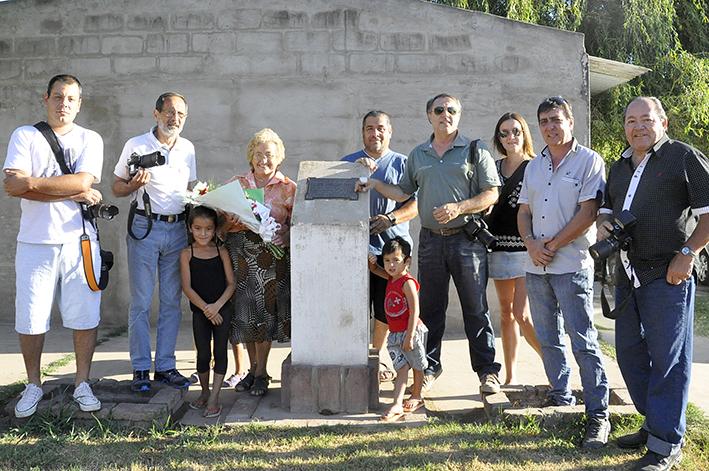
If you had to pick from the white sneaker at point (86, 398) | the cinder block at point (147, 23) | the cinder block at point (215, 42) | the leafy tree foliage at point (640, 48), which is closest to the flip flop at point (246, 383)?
the white sneaker at point (86, 398)

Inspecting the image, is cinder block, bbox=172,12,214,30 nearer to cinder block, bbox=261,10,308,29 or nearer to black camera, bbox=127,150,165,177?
cinder block, bbox=261,10,308,29

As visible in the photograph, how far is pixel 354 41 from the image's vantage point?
648 cm

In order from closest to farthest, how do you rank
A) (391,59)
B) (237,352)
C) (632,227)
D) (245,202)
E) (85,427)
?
(632,227), (85,427), (245,202), (237,352), (391,59)

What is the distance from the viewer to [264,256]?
14.0ft

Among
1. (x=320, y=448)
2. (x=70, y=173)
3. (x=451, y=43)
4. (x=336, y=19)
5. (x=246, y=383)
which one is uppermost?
(x=336, y=19)

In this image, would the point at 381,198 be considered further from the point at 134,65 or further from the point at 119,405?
the point at 134,65

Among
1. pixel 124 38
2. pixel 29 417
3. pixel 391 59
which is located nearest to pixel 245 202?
pixel 29 417

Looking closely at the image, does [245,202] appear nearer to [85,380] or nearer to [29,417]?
[85,380]

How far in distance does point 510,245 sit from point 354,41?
10.4 feet

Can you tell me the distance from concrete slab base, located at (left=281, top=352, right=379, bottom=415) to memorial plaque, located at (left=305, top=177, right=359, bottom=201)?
1.09 m

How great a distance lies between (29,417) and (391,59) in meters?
4.62

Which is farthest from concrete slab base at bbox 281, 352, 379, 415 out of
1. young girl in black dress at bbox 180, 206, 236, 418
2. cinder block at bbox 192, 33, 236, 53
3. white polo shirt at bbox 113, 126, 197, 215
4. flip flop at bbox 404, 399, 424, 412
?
cinder block at bbox 192, 33, 236, 53

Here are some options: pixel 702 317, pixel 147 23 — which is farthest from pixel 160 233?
pixel 702 317

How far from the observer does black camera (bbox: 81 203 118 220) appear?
3.81m
